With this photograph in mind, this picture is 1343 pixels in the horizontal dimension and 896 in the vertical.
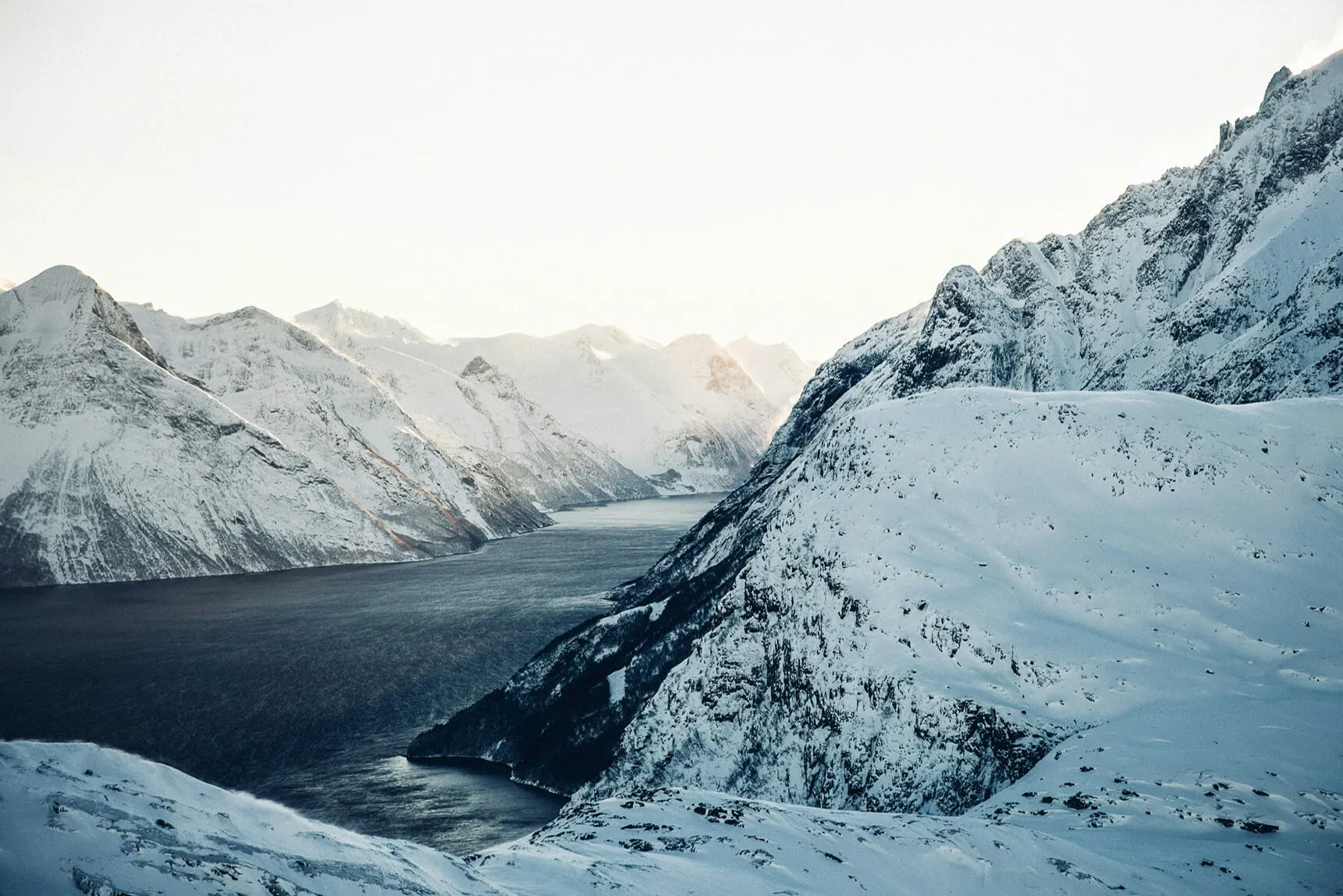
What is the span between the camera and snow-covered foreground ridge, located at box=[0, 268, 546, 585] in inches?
5049

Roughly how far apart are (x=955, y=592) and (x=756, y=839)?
17466 millimetres

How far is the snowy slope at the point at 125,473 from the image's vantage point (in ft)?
418

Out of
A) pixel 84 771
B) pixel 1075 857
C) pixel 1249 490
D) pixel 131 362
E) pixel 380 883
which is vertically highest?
pixel 131 362

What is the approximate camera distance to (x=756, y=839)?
19.2 m

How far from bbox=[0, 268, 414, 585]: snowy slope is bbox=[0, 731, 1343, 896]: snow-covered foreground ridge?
457 feet

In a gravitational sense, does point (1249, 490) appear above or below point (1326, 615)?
above

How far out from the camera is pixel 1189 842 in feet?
58.5

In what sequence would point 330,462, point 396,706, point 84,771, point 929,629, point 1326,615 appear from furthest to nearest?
point 330,462 < point 396,706 < point 929,629 < point 1326,615 < point 84,771

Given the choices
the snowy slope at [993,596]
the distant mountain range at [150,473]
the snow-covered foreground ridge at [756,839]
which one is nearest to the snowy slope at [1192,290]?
the snowy slope at [993,596]

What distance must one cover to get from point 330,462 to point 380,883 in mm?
174910

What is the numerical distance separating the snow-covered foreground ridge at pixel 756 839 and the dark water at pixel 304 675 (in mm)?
30743

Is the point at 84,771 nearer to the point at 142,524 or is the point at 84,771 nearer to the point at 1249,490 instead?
the point at 1249,490

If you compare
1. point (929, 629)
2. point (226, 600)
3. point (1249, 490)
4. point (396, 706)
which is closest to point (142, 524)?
point (226, 600)

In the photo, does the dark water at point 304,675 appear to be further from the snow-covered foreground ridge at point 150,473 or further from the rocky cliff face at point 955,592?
the snow-covered foreground ridge at point 150,473
